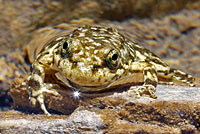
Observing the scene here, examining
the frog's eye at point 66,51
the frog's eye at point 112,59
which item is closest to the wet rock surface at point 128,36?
the frog's eye at point 112,59

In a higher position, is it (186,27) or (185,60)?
(186,27)

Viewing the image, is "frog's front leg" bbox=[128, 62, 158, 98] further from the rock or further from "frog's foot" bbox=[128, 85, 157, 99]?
the rock

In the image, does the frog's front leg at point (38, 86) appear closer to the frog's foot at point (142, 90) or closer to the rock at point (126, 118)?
the rock at point (126, 118)

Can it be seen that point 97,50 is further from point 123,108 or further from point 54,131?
point 54,131

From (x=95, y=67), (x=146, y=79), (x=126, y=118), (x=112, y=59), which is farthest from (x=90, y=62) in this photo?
(x=146, y=79)

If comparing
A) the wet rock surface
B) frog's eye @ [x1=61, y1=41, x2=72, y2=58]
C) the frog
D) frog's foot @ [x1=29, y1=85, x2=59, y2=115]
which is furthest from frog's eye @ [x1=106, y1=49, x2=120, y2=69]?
frog's foot @ [x1=29, y1=85, x2=59, y2=115]

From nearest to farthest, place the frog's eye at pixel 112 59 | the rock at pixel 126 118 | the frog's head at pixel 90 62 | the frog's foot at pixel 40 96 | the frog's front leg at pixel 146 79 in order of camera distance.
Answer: the rock at pixel 126 118, the frog's head at pixel 90 62, the frog's eye at pixel 112 59, the frog's front leg at pixel 146 79, the frog's foot at pixel 40 96

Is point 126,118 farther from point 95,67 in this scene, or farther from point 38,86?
point 38,86

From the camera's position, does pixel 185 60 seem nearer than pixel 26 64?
No

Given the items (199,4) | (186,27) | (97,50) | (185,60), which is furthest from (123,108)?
(199,4)
